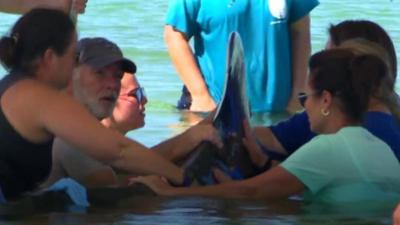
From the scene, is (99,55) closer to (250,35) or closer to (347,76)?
(347,76)

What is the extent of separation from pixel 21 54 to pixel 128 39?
33.6 feet

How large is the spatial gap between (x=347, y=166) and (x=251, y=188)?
0.42 meters

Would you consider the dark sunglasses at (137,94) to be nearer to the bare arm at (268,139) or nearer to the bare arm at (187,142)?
the bare arm at (187,142)

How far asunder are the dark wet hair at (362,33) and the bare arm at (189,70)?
7.02 ft

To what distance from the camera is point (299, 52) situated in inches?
315

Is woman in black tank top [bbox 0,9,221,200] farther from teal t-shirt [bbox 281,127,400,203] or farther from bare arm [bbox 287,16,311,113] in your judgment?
bare arm [bbox 287,16,311,113]

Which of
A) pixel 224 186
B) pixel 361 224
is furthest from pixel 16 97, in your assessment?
pixel 361 224

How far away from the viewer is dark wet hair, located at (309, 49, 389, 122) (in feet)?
17.5

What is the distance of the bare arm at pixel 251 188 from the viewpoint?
5398mm

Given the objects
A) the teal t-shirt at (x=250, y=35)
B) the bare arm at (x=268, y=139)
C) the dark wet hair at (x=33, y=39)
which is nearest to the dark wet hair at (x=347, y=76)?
the bare arm at (x=268, y=139)

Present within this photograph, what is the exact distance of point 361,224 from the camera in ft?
18.1

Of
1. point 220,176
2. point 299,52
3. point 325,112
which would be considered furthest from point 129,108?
point 299,52

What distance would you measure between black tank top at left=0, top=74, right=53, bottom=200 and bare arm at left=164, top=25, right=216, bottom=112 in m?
2.68

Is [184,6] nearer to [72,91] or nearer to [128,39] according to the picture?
[72,91]
